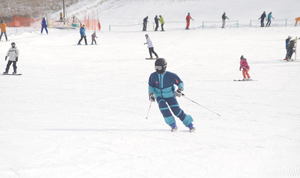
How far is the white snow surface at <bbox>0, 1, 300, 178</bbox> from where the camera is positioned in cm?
356

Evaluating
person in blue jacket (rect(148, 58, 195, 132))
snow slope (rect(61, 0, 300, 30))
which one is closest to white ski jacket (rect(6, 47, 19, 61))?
person in blue jacket (rect(148, 58, 195, 132))

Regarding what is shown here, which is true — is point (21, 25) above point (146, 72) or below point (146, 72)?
above

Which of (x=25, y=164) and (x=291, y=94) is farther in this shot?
(x=291, y=94)

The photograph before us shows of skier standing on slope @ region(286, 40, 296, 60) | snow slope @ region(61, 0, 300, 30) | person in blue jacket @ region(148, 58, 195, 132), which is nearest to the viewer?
person in blue jacket @ region(148, 58, 195, 132)

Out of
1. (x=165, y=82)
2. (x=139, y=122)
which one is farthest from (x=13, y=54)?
(x=165, y=82)

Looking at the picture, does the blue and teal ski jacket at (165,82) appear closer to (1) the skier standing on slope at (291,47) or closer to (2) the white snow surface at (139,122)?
(2) the white snow surface at (139,122)

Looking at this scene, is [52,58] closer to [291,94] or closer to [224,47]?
[224,47]

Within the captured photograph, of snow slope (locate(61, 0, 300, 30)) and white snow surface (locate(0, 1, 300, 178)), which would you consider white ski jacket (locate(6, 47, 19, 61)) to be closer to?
white snow surface (locate(0, 1, 300, 178))

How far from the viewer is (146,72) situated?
A: 12.8 m

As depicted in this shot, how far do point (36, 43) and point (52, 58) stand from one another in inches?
186

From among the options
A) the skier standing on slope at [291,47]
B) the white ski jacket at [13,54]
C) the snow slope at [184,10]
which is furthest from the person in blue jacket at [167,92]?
the snow slope at [184,10]

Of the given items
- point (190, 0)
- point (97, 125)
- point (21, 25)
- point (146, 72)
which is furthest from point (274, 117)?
point (190, 0)

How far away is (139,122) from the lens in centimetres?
592

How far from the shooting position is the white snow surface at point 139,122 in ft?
11.7
